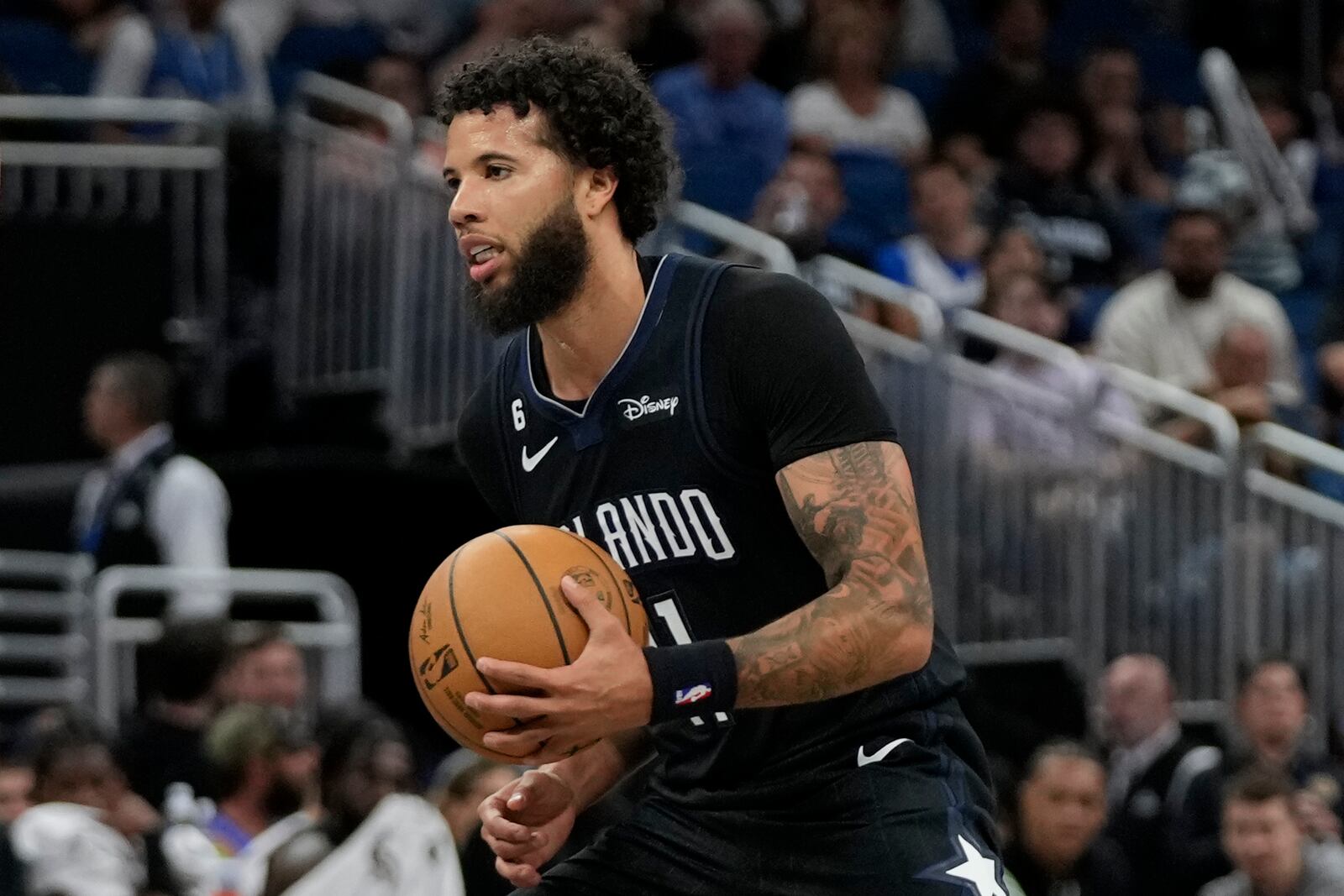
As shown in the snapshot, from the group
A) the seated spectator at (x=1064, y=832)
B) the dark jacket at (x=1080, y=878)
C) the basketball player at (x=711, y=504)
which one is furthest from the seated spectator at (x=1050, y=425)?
the basketball player at (x=711, y=504)

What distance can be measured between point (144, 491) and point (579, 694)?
6.96m

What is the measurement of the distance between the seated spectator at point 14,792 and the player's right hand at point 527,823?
426 centimetres

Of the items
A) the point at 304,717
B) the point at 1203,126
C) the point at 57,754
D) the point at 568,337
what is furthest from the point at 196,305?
the point at 568,337

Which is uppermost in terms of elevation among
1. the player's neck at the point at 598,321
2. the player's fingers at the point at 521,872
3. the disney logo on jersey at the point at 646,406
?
the player's neck at the point at 598,321

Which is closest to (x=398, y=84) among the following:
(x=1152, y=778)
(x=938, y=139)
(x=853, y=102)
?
(x=853, y=102)

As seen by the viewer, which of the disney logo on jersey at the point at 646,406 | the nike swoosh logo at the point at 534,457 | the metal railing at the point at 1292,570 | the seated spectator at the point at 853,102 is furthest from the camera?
the seated spectator at the point at 853,102

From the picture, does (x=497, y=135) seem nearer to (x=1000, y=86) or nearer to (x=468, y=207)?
(x=468, y=207)

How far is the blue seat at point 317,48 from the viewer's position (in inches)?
515

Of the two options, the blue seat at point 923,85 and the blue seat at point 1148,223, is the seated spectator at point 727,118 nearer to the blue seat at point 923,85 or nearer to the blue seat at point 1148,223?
the blue seat at point 923,85

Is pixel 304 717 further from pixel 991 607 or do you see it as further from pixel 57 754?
pixel 991 607

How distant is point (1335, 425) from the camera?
11727mm

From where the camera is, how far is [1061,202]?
1305cm

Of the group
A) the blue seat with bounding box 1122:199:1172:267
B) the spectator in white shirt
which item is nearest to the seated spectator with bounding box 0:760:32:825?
the spectator in white shirt

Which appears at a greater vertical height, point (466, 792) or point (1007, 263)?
point (1007, 263)
